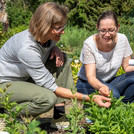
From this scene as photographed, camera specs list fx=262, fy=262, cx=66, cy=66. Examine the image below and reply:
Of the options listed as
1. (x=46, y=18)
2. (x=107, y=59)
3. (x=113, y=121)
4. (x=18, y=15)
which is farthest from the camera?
(x=18, y=15)

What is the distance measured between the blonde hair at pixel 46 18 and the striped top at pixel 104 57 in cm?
52

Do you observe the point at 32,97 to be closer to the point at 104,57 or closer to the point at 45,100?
the point at 45,100

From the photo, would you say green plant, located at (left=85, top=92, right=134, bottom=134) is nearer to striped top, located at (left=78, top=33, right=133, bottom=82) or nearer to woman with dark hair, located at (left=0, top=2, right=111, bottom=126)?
woman with dark hair, located at (left=0, top=2, right=111, bottom=126)

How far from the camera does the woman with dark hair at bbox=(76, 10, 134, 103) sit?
270cm

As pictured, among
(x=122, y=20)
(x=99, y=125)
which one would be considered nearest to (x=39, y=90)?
(x=99, y=125)

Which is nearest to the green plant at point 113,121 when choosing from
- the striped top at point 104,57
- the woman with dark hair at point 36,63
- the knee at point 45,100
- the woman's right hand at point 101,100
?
the woman's right hand at point 101,100

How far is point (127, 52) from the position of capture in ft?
9.95

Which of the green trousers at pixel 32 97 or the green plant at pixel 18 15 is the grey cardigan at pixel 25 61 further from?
the green plant at pixel 18 15

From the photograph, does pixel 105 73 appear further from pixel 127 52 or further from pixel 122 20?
pixel 122 20

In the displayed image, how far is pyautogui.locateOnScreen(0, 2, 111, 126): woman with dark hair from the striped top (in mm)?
430

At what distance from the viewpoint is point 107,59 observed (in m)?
2.94

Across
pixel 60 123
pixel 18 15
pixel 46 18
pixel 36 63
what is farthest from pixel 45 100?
pixel 18 15

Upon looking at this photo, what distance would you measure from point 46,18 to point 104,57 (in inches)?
34.1

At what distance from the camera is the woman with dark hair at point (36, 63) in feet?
7.86
